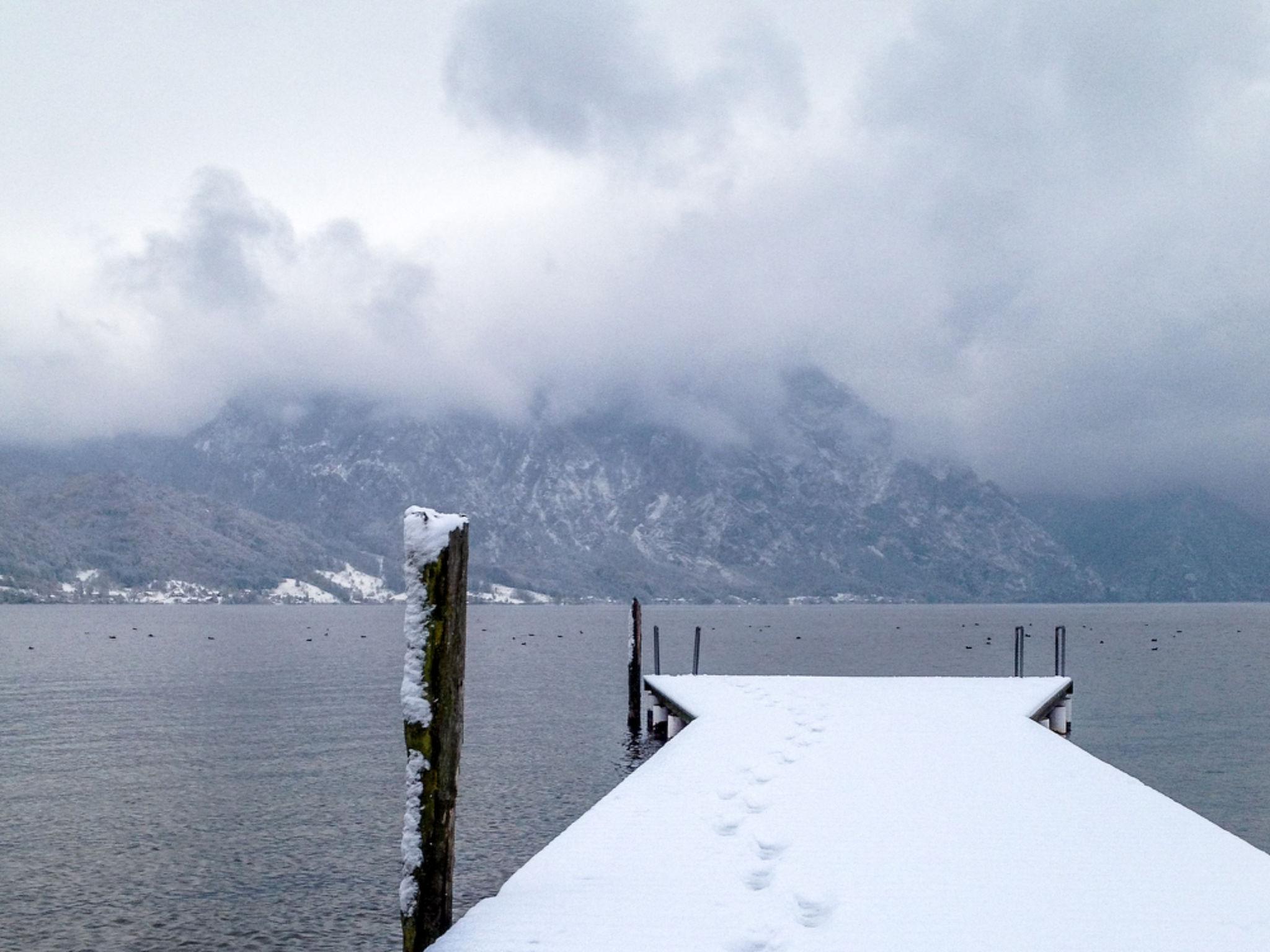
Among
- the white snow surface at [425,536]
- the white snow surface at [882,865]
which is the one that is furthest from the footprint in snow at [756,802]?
the white snow surface at [425,536]

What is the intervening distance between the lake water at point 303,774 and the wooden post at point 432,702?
22.5 ft

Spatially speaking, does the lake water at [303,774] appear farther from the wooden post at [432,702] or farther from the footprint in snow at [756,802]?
the wooden post at [432,702]

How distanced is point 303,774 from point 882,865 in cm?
2469

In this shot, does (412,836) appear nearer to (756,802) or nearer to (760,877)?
(760,877)

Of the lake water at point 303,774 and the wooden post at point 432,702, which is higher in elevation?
the wooden post at point 432,702

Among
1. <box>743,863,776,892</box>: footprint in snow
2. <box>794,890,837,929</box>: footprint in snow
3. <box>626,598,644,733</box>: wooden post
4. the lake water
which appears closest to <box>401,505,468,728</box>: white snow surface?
<box>743,863,776,892</box>: footprint in snow

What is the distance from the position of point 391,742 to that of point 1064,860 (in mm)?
30518

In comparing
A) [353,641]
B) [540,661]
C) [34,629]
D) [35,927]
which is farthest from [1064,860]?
[34,629]

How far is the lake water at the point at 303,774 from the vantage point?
701 inches

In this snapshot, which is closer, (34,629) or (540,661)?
(540,661)

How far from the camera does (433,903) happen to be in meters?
9.91

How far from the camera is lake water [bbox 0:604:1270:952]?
1780 centimetres

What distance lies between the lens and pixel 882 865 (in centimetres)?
1066

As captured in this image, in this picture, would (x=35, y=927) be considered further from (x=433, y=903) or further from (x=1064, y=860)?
(x=1064, y=860)
